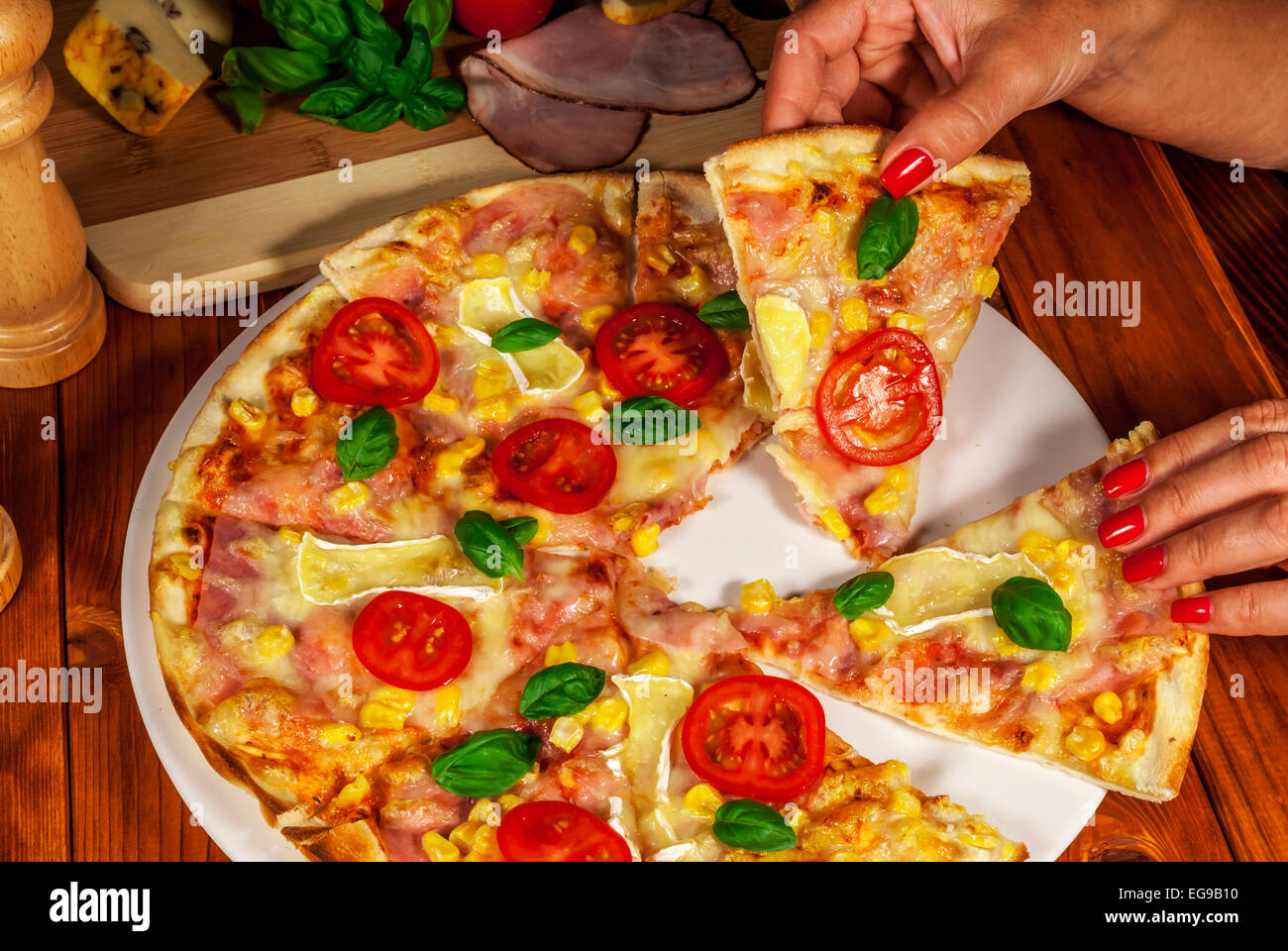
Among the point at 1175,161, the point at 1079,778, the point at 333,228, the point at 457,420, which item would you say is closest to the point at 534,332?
the point at 457,420

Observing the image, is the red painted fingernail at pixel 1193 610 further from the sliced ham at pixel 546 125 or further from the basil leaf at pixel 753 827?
the sliced ham at pixel 546 125

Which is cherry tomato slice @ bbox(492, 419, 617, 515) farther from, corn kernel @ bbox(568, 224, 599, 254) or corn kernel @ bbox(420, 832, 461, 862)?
corn kernel @ bbox(420, 832, 461, 862)

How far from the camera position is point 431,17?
4.95m

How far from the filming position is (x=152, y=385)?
179 inches

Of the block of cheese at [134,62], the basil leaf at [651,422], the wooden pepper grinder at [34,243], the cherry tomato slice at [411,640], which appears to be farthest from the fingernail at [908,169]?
the block of cheese at [134,62]

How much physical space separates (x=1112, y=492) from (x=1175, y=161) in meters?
2.11

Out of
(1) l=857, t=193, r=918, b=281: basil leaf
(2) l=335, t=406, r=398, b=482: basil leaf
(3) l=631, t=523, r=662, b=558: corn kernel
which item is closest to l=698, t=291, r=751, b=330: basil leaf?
(1) l=857, t=193, r=918, b=281: basil leaf

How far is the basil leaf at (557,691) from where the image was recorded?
3.56 metres

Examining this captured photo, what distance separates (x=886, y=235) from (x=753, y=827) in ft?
6.00

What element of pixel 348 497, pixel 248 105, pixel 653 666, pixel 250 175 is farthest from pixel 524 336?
pixel 248 105

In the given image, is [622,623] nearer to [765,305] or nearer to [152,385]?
[765,305]

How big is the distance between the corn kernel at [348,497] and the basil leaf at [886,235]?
1693 millimetres

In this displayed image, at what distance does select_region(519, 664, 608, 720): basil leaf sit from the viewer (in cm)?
356

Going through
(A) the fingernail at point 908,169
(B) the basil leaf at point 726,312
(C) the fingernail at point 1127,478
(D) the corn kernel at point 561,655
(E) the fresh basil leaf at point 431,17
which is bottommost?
(D) the corn kernel at point 561,655
